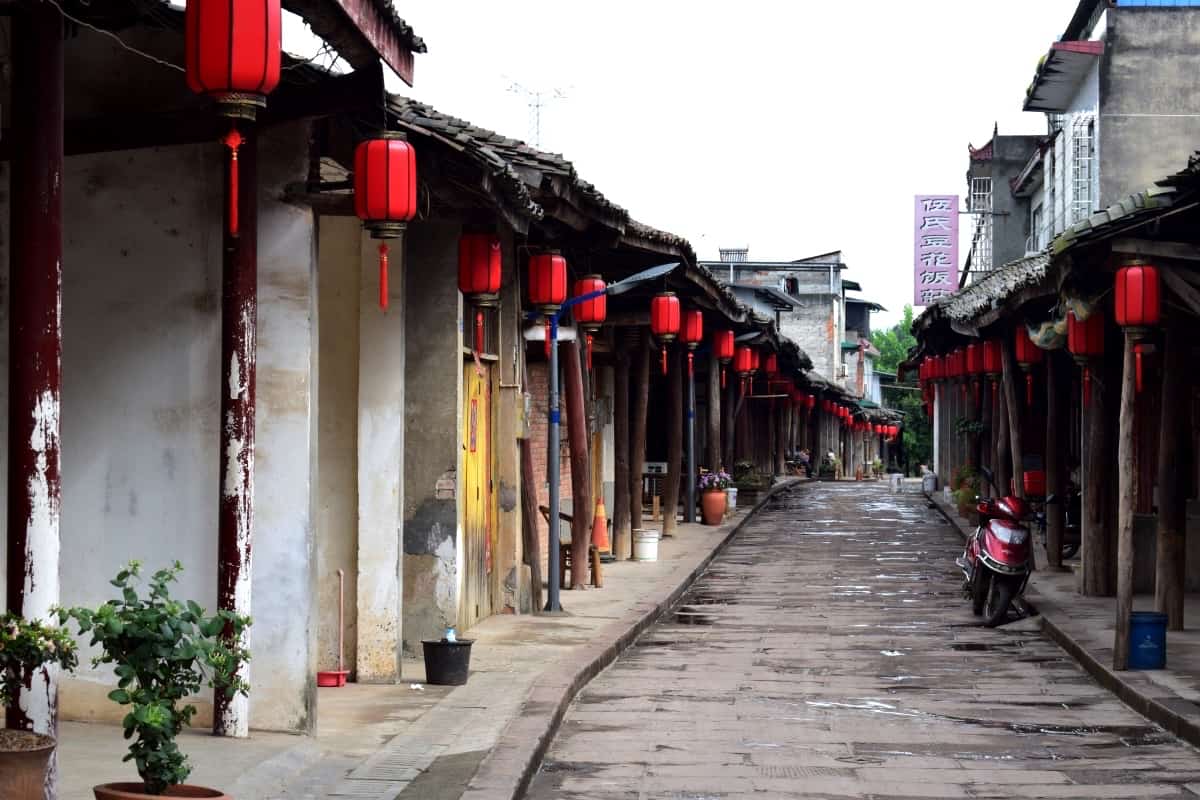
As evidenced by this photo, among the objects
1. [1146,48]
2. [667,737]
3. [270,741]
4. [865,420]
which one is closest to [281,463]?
[270,741]

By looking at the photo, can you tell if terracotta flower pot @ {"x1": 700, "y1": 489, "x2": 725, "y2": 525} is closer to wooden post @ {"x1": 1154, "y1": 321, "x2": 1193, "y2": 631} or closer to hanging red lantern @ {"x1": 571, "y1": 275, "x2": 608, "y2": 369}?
hanging red lantern @ {"x1": 571, "y1": 275, "x2": 608, "y2": 369}

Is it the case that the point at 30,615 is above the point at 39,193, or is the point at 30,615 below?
below

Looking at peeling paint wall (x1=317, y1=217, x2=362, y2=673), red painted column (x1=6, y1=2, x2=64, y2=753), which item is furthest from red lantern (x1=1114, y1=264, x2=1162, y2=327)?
red painted column (x1=6, y1=2, x2=64, y2=753)

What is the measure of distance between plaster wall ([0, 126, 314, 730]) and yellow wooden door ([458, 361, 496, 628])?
4.73 meters

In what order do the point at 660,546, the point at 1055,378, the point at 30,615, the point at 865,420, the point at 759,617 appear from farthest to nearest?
the point at 865,420, the point at 660,546, the point at 1055,378, the point at 759,617, the point at 30,615

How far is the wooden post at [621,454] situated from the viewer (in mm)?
23641

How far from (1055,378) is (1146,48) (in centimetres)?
1267

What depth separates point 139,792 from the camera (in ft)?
20.4

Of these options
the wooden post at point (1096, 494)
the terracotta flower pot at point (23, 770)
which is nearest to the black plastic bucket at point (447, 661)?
the terracotta flower pot at point (23, 770)

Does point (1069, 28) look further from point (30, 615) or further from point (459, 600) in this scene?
point (30, 615)

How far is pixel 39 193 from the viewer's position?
639 cm

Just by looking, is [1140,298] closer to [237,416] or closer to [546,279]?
[546,279]

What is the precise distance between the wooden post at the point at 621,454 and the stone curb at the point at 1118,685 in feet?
24.0

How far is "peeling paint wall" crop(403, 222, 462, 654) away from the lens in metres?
13.5
